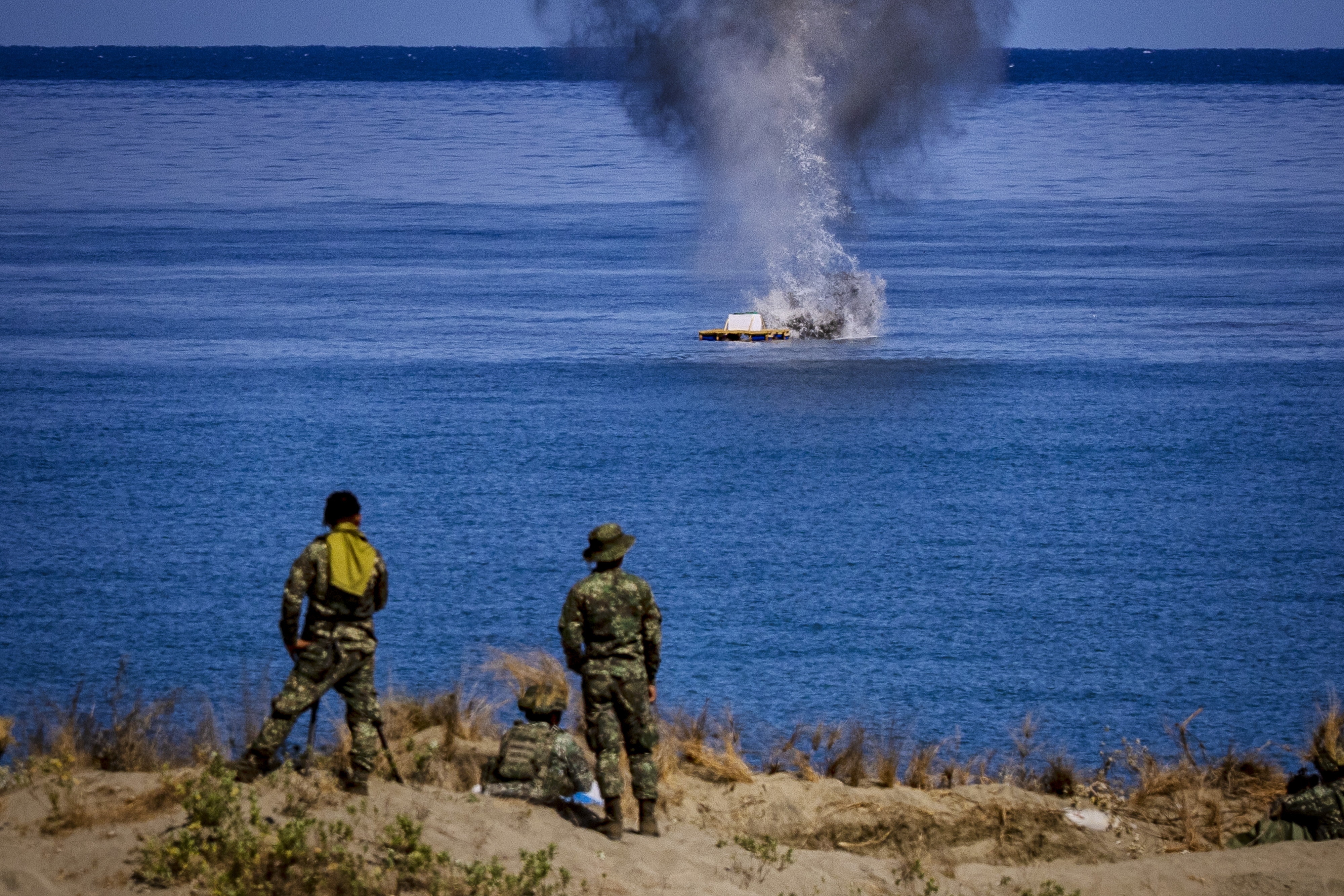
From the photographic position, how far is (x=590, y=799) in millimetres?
10586

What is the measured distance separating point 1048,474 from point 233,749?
2035 centimetres

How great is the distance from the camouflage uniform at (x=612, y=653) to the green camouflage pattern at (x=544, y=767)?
0.40 meters

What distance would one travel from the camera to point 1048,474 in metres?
28.6

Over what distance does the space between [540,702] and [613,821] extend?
1020 millimetres

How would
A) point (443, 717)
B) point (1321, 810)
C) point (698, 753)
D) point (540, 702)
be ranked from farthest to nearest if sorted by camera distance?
1. point (698, 753)
2. point (443, 717)
3. point (1321, 810)
4. point (540, 702)

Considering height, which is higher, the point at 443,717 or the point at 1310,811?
the point at 443,717

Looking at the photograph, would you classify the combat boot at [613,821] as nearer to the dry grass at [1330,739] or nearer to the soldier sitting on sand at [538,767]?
the soldier sitting on sand at [538,767]

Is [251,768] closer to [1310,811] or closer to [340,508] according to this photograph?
[340,508]

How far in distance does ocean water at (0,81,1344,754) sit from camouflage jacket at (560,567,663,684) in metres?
6.85

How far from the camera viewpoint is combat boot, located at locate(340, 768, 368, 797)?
374 inches

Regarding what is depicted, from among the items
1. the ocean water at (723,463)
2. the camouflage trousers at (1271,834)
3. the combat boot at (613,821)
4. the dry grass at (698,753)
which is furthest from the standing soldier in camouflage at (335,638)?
the ocean water at (723,463)

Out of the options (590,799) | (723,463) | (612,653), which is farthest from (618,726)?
(723,463)

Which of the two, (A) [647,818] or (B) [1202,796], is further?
(B) [1202,796]

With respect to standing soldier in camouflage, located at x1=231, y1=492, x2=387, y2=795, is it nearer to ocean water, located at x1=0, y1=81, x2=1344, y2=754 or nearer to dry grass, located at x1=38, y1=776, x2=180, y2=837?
dry grass, located at x1=38, y1=776, x2=180, y2=837
